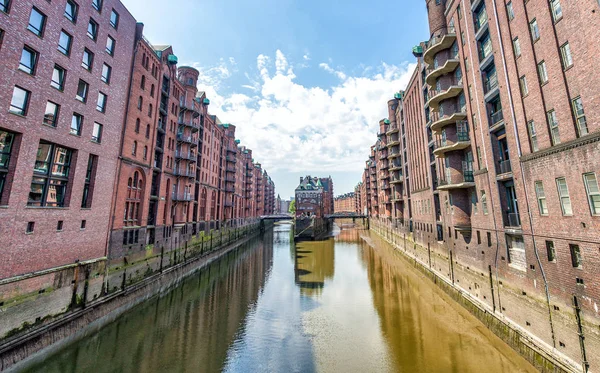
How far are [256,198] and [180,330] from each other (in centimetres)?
7601

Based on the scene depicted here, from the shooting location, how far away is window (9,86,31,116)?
535 inches

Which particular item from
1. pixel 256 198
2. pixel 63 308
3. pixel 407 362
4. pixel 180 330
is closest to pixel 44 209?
pixel 63 308

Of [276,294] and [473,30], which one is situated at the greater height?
[473,30]

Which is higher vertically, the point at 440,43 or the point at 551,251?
the point at 440,43

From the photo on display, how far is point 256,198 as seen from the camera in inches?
3610

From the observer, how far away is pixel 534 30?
12.7 metres

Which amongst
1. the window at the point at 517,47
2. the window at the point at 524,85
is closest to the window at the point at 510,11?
the window at the point at 517,47

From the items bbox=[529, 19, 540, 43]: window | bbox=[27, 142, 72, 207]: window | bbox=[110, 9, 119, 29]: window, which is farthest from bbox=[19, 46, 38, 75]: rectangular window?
bbox=[529, 19, 540, 43]: window

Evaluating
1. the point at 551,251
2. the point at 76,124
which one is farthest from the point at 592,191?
the point at 76,124

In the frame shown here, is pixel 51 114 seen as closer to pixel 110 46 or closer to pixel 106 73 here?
pixel 106 73

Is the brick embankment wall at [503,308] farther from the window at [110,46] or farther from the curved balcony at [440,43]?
the window at [110,46]

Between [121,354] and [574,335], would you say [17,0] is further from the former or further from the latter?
[574,335]

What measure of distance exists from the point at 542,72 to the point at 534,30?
2.25 meters

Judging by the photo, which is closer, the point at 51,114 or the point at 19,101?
the point at 19,101
